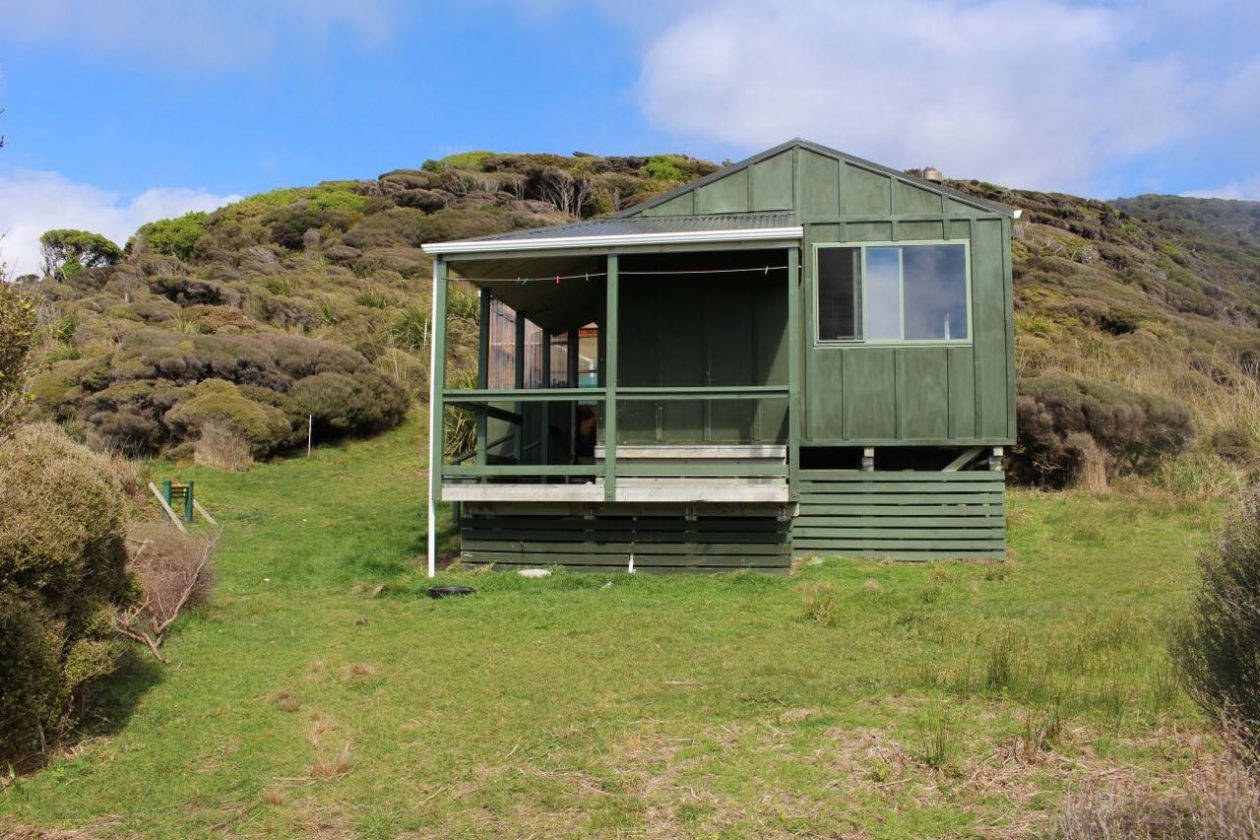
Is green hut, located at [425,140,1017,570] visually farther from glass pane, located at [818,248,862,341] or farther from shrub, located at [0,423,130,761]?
shrub, located at [0,423,130,761]

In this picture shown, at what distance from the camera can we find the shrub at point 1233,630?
11.8 ft

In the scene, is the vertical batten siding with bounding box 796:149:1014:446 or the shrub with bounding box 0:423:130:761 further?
the vertical batten siding with bounding box 796:149:1014:446

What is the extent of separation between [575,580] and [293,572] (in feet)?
9.95

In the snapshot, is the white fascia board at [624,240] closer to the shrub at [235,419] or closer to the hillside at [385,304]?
the hillside at [385,304]

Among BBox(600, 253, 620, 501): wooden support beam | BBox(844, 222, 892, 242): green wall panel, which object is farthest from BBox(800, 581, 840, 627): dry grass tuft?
BBox(844, 222, 892, 242): green wall panel

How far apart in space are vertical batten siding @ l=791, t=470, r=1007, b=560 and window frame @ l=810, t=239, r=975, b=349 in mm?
1417

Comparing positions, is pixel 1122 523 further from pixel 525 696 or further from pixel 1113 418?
pixel 525 696

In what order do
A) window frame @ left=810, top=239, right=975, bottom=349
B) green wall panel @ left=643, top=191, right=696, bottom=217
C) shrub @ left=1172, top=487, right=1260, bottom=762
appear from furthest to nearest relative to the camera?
green wall panel @ left=643, top=191, right=696, bottom=217 < window frame @ left=810, top=239, right=975, bottom=349 < shrub @ left=1172, top=487, right=1260, bottom=762

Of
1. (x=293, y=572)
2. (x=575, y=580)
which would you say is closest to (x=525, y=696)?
(x=575, y=580)

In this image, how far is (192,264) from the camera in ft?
125

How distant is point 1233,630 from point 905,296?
23.7 ft

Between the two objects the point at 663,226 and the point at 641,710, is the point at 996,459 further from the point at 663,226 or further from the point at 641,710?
the point at 641,710

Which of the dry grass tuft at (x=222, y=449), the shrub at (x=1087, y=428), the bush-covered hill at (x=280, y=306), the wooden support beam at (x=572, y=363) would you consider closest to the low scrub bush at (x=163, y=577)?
the bush-covered hill at (x=280, y=306)

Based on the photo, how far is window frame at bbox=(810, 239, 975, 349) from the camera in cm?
1041
